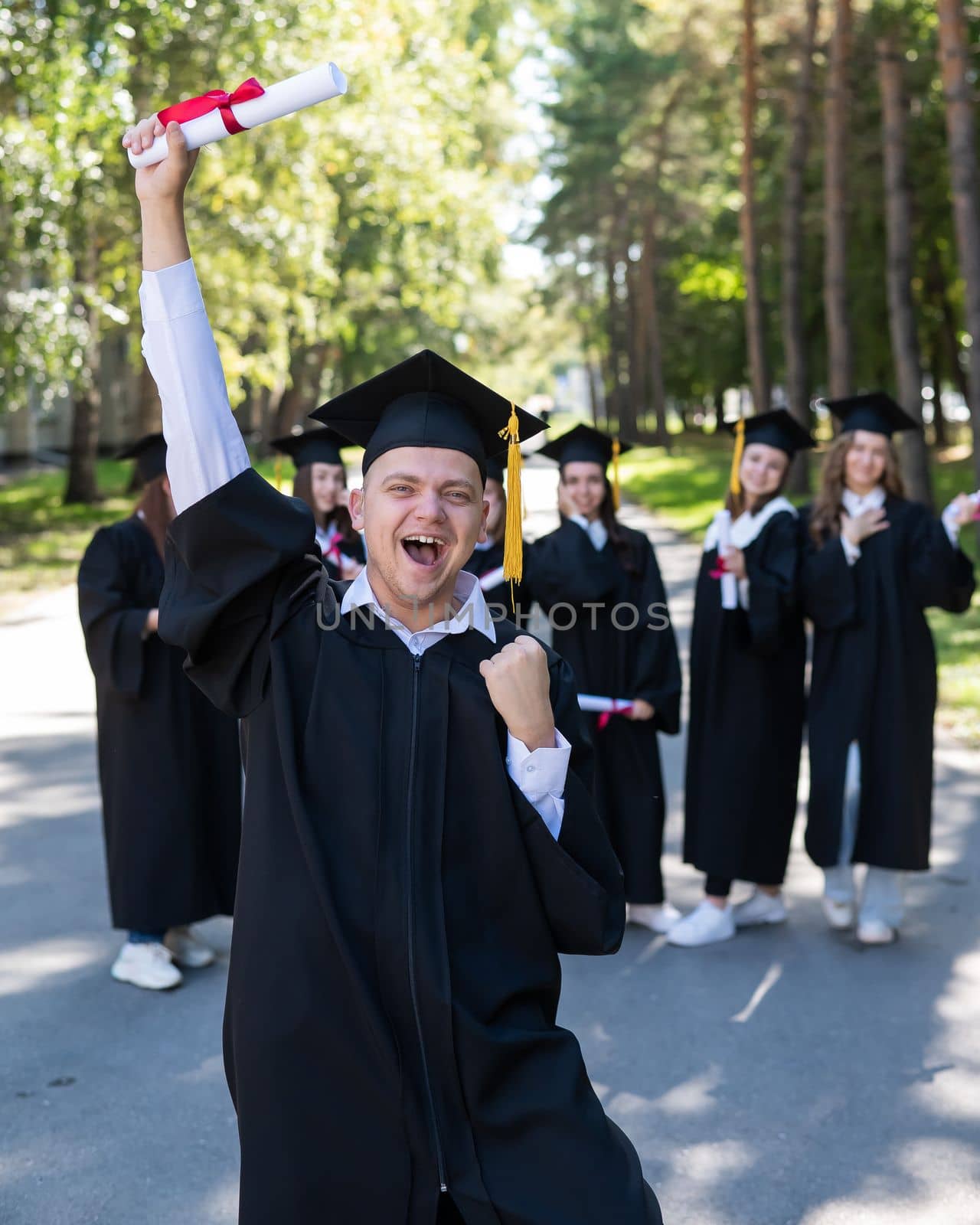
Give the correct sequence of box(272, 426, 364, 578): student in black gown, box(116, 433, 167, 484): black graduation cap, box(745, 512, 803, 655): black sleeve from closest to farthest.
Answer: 1. box(116, 433, 167, 484): black graduation cap
2. box(745, 512, 803, 655): black sleeve
3. box(272, 426, 364, 578): student in black gown

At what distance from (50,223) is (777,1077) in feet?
49.7

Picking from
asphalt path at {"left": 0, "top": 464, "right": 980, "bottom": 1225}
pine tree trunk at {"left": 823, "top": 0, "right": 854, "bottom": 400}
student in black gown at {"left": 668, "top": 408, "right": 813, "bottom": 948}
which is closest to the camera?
asphalt path at {"left": 0, "top": 464, "right": 980, "bottom": 1225}

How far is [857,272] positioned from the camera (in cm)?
3150

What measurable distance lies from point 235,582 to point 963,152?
14343 millimetres

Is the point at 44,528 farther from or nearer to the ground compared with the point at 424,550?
nearer to the ground

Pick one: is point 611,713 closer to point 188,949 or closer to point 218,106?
point 188,949

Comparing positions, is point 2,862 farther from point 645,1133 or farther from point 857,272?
point 857,272

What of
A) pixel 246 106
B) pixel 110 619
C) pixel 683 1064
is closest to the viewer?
pixel 246 106

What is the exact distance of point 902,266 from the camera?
776 inches

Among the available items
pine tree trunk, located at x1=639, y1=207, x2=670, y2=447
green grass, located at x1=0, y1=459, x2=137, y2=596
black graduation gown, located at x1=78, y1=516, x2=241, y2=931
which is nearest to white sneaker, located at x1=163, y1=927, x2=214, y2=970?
black graduation gown, located at x1=78, y1=516, x2=241, y2=931

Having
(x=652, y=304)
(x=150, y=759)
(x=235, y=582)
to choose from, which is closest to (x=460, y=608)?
(x=235, y=582)

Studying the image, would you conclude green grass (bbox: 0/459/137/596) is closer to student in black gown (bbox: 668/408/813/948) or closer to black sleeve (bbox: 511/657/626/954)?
student in black gown (bbox: 668/408/813/948)

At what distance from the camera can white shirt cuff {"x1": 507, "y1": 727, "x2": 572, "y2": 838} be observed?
8.62 feet

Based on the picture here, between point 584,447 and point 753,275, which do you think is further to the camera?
point 753,275
